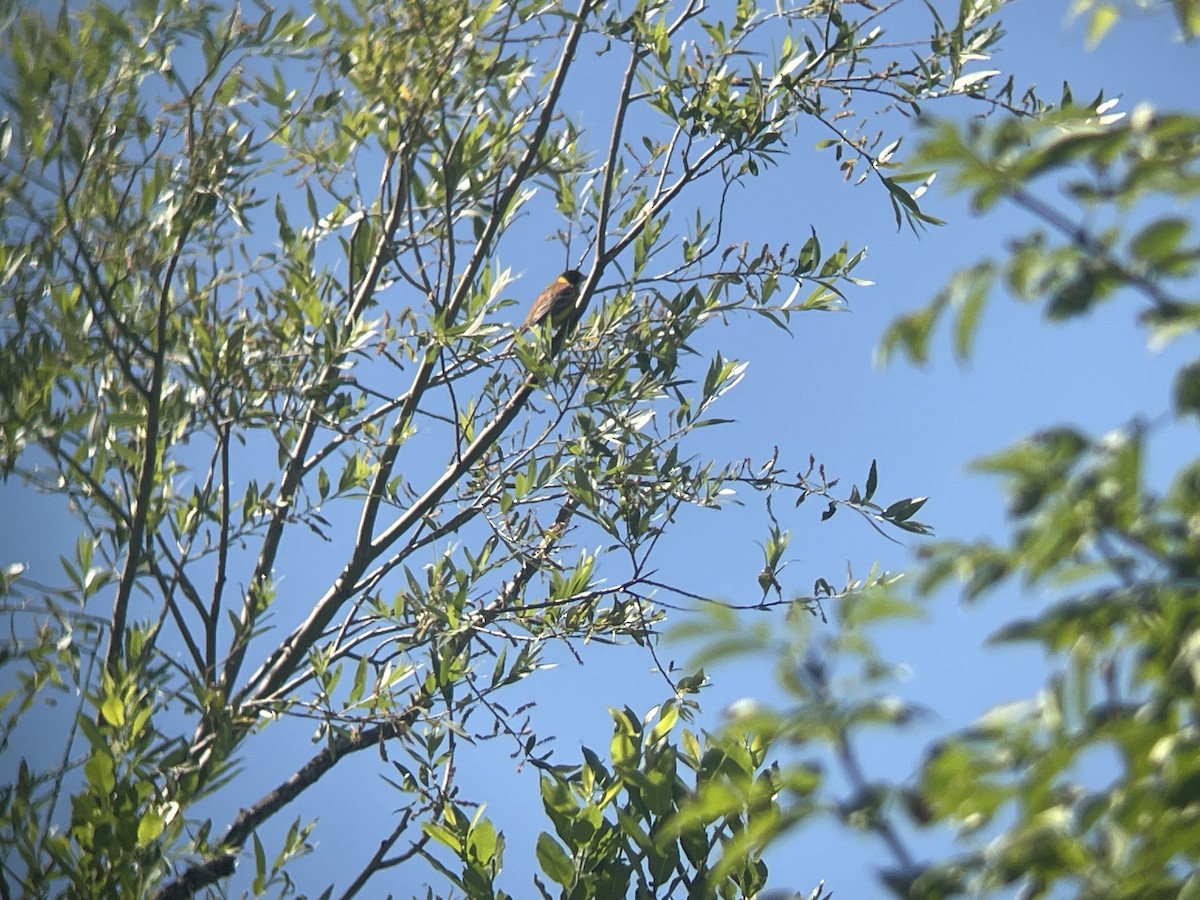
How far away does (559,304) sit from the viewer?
2424mm

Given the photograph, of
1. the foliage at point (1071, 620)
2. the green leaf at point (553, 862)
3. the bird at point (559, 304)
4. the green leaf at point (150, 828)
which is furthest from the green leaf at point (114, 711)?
the foliage at point (1071, 620)

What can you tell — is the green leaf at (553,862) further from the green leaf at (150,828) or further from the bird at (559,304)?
the bird at (559,304)

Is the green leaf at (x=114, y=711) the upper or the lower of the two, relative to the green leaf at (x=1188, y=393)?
upper

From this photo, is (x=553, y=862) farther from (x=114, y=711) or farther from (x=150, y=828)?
(x=114, y=711)

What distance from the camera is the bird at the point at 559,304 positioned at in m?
1.99

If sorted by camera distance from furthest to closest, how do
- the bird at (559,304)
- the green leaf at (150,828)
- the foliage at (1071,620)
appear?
the bird at (559,304), the green leaf at (150,828), the foliage at (1071,620)

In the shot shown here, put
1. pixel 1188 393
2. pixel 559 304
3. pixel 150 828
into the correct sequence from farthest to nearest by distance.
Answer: pixel 559 304 < pixel 150 828 < pixel 1188 393

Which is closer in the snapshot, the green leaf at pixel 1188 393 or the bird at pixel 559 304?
the green leaf at pixel 1188 393

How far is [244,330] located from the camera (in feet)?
6.08

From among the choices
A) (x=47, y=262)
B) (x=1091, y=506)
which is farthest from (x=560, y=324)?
(x=1091, y=506)

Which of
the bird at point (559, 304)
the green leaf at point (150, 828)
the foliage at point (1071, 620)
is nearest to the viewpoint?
the foliage at point (1071, 620)

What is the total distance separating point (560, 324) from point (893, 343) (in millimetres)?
1279

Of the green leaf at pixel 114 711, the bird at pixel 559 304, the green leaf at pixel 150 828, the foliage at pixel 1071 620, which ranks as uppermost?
the bird at pixel 559 304

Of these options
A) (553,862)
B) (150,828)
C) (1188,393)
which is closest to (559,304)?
(553,862)
